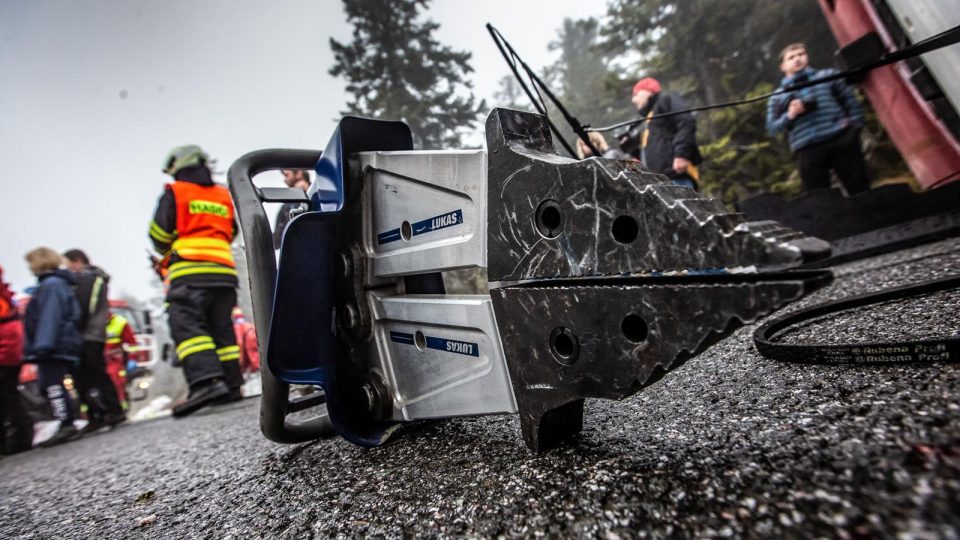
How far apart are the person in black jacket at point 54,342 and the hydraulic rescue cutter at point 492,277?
4.62 metres

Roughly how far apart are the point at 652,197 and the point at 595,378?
34 centimetres

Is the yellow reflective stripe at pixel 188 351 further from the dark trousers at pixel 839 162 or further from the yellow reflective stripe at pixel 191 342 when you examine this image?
the dark trousers at pixel 839 162

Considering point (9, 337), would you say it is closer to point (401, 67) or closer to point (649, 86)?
point (649, 86)

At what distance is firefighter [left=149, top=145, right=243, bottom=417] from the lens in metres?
3.38

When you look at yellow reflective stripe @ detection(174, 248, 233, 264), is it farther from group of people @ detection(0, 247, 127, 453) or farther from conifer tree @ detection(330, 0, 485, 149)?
conifer tree @ detection(330, 0, 485, 149)

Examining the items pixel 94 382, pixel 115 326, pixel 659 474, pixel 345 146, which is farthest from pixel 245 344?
pixel 659 474

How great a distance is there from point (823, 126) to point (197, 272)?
19.0 ft

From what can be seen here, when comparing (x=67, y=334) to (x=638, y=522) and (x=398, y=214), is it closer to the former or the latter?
(x=398, y=214)

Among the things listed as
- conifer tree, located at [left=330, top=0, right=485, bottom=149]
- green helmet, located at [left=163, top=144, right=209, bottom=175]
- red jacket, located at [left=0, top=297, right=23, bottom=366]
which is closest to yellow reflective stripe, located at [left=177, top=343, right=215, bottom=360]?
green helmet, located at [left=163, top=144, right=209, bottom=175]

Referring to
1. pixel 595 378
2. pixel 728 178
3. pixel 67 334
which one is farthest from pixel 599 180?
pixel 728 178

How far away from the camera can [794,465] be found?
2.16 ft

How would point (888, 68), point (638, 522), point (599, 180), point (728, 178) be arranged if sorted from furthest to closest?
point (728, 178) → point (888, 68) → point (599, 180) → point (638, 522)

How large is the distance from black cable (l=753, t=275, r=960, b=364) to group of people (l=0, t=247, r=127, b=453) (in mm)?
6075

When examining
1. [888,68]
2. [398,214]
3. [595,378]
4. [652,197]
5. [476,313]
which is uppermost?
[888,68]
